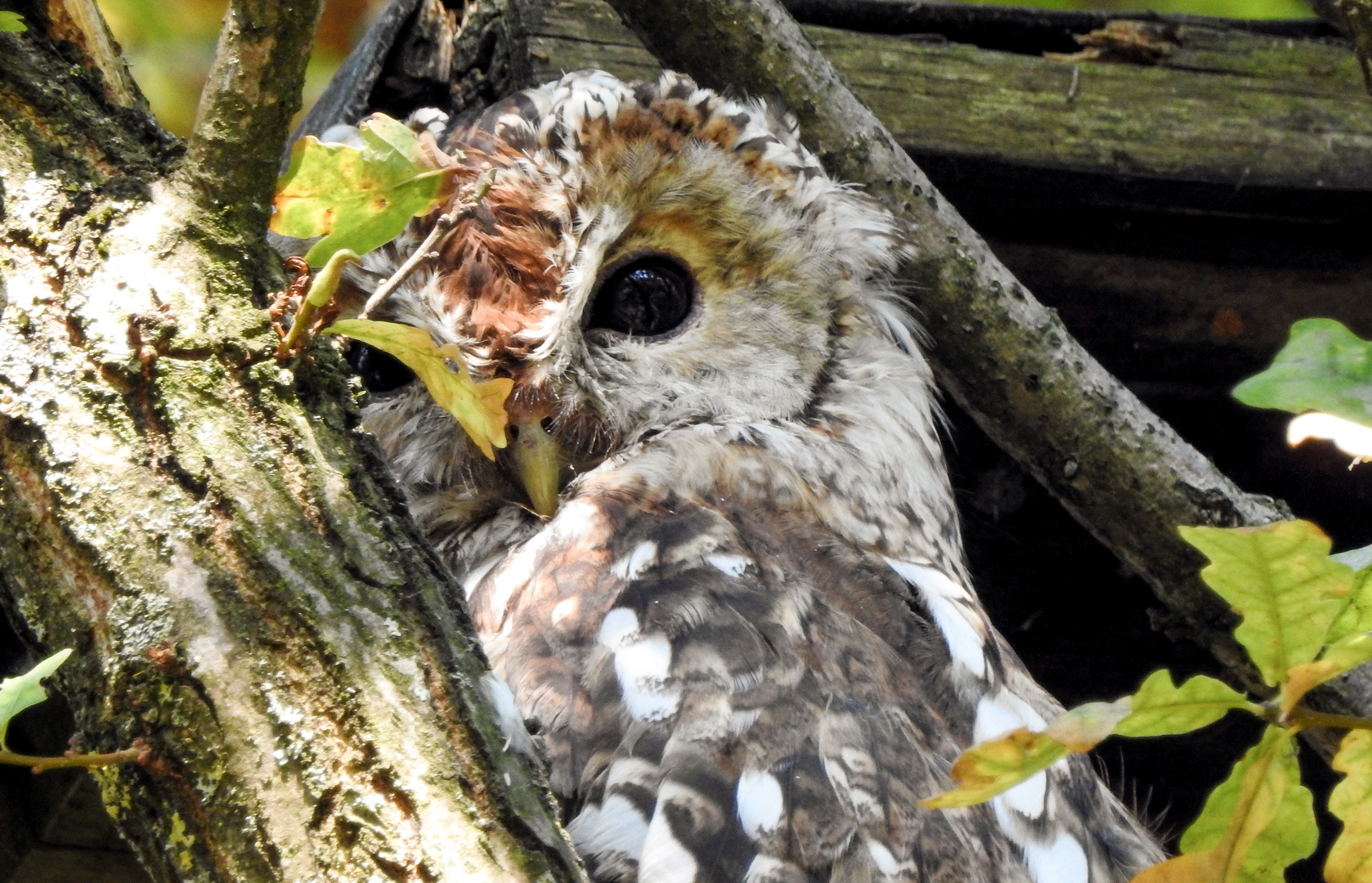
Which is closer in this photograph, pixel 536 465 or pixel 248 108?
pixel 248 108

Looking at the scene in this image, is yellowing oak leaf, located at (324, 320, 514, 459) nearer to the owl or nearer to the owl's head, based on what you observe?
the owl

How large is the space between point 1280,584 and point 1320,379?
0.46ft

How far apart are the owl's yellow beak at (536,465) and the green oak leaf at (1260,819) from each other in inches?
34.3

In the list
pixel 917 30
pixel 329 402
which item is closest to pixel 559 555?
pixel 329 402

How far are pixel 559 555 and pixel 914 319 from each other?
0.68 metres

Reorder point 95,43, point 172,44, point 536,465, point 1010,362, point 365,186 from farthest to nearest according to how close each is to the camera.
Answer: point 172,44 < point 1010,362 < point 536,465 < point 95,43 < point 365,186

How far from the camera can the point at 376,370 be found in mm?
1780

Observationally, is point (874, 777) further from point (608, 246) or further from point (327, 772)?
point (608, 246)

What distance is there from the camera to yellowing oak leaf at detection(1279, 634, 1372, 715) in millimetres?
688

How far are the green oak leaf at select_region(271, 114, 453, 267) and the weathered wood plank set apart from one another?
3.66 ft

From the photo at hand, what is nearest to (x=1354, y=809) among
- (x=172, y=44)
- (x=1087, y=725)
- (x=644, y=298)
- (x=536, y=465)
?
(x=1087, y=725)

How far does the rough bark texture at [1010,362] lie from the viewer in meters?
1.64

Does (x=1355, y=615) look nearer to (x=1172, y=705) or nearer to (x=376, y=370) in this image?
(x=1172, y=705)

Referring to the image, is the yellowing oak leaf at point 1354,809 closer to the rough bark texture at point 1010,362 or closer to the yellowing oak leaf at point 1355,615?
the yellowing oak leaf at point 1355,615
